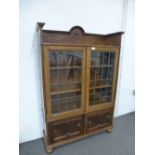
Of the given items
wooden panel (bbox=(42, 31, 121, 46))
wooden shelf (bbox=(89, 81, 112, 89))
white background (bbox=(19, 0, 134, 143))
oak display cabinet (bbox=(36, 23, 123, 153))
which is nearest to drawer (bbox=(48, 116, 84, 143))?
oak display cabinet (bbox=(36, 23, 123, 153))

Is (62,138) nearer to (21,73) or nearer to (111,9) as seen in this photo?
(21,73)

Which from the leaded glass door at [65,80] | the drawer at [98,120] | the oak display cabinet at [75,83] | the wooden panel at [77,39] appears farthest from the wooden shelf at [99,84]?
the wooden panel at [77,39]

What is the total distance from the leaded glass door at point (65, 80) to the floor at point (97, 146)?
1.68 ft

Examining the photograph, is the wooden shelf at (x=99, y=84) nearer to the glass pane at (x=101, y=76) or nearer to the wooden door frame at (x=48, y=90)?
the glass pane at (x=101, y=76)

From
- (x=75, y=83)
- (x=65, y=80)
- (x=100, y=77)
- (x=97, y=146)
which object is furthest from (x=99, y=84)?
(x=97, y=146)

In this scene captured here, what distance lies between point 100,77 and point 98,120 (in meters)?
0.67

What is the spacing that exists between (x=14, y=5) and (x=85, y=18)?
1.74m

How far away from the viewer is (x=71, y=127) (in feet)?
6.79

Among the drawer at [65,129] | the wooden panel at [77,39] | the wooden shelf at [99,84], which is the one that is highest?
the wooden panel at [77,39]

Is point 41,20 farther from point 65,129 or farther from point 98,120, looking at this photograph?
point 98,120

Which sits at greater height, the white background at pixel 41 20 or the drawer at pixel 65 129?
the white background at pixel 41 20

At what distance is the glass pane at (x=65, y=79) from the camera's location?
71.9 inches

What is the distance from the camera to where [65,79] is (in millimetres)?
1964

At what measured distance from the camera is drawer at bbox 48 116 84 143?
193cm
